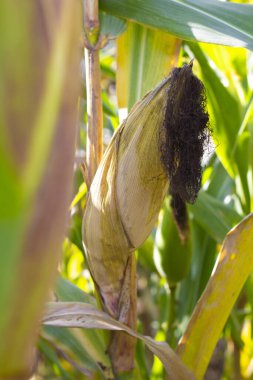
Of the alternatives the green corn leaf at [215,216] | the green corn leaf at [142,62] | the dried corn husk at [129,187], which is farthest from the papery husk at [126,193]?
the green corn leaf at [215,216]

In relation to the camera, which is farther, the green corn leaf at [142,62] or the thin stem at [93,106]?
the green corn leaf at [142,62]

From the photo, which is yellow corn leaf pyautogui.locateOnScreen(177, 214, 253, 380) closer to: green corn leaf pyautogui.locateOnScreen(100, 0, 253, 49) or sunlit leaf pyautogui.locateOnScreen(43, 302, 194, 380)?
sunlit leaf pyautogui.locateOnScreen(43, 302, 194, 380)

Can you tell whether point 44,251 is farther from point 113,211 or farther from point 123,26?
point 123,26

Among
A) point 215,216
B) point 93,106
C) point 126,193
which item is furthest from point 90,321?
point 215,216

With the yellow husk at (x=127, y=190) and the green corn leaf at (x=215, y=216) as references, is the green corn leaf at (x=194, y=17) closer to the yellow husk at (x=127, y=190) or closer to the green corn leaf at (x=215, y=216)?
the yellow husk at (x=127, y=190)

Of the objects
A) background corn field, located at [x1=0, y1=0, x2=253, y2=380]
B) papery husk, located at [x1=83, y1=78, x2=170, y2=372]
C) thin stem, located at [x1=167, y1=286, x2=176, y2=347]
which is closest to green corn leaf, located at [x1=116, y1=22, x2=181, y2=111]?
background corn field, located at [x1=0, y1=0, x2=253, y2=380]

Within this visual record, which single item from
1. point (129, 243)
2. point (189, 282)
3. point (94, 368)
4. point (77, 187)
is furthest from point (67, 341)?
point (189, 282)
